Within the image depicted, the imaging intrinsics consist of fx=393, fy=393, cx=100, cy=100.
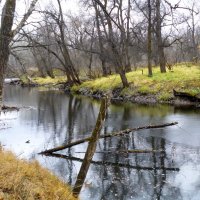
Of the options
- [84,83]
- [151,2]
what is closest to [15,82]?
[84,83]

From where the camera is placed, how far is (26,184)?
795 cm

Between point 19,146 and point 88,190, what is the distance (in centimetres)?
576

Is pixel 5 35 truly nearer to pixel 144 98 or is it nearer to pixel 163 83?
pixel 144 98

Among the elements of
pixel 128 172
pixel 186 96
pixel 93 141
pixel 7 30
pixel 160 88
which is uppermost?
pixel 7 30

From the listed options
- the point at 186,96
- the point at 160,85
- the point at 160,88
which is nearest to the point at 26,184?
the point at 186,96

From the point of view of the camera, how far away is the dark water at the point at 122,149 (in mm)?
10391

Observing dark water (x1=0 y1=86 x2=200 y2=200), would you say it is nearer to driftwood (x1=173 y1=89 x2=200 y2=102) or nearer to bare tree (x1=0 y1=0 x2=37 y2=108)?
bare tree (x1=0 y1=0 x2=37 y2=108)

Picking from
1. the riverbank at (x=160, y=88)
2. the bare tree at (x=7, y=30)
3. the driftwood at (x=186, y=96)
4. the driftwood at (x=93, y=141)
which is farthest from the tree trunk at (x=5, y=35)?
the driftwood at (x=186, y=96)

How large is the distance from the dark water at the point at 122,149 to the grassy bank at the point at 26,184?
49.6 inches

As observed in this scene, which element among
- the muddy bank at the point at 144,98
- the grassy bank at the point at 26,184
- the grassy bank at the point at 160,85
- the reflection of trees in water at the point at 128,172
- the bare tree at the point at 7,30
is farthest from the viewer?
the grassy bank at the point at 160,85

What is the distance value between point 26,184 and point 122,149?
717cm

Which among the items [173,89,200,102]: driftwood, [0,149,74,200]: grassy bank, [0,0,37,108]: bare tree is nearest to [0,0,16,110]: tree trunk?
[0,0,37,108]: bare tree

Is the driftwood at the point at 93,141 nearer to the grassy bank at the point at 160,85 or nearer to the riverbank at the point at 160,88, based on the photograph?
the riverbank at the point at 160,88

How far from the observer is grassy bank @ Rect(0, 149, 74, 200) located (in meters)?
7.47
